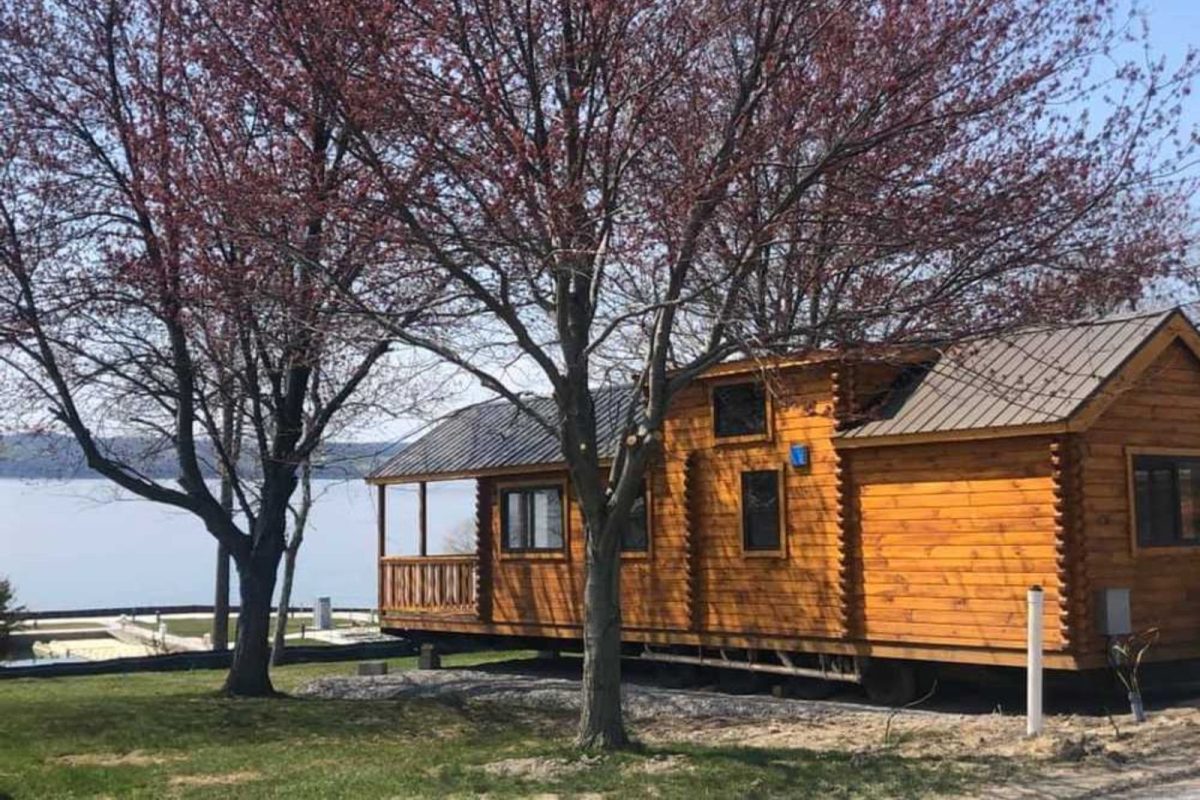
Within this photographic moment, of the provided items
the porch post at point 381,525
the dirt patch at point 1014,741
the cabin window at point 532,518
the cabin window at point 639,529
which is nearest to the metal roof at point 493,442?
the porch post at point 381,525

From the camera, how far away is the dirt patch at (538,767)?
981cm

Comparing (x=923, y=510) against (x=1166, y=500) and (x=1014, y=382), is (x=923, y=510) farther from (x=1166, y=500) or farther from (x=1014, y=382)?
(x=1166, y=500)

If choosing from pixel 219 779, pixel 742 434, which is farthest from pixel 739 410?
pixel 219 779

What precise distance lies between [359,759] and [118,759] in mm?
2218

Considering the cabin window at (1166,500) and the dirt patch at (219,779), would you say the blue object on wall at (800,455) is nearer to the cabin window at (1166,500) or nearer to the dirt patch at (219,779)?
the cabin window at (1166,500)

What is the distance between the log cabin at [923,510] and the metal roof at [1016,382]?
0.09ft

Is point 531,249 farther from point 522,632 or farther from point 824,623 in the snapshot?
point 522,632

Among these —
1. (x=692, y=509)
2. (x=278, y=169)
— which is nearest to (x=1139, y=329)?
(x=692, y=509)

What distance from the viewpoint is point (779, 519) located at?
16016mm

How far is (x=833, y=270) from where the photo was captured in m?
11.2

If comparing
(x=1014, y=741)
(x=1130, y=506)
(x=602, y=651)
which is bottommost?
(x=1014, y=741)

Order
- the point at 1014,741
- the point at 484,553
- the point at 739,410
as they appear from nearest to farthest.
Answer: the point at 1014,741 → the point at 739,410 → the point at 484,553

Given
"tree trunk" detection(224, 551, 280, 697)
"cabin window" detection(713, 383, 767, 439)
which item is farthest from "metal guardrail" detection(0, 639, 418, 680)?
"cabin window" detection(713, 383, 767, 439)

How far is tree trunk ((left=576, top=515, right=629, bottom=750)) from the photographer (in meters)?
10.9
